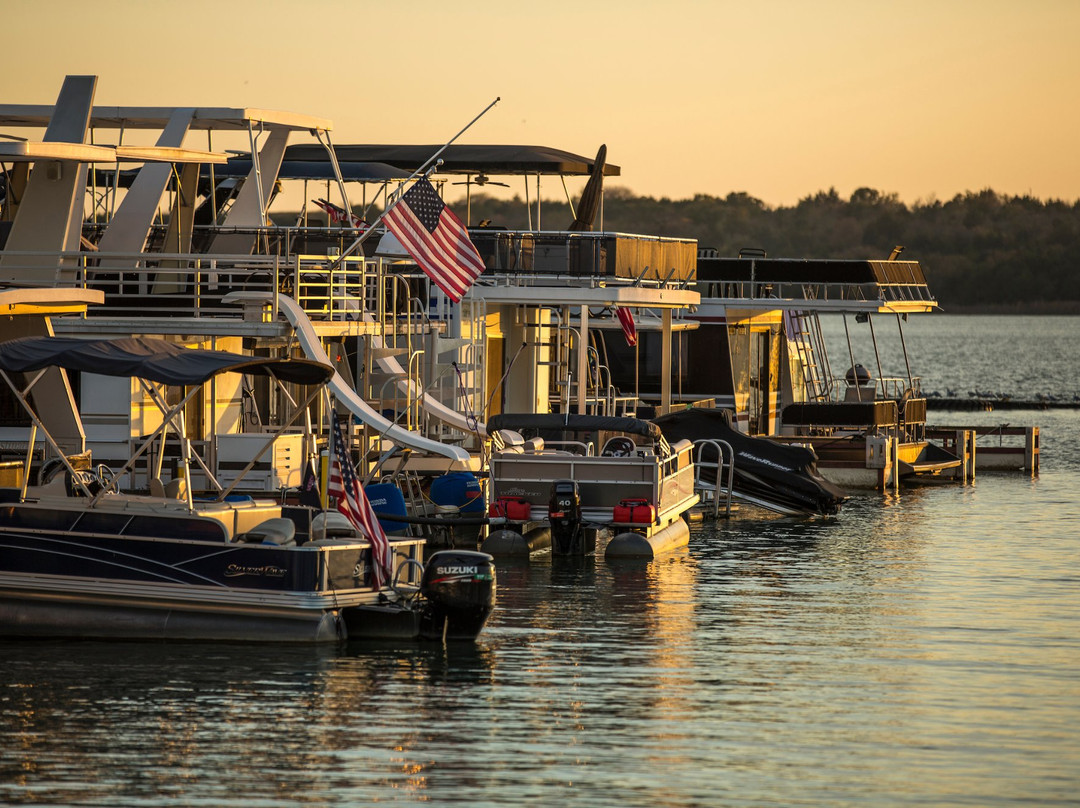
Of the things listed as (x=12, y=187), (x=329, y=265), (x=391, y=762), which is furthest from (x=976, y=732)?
(x=12, y=187)

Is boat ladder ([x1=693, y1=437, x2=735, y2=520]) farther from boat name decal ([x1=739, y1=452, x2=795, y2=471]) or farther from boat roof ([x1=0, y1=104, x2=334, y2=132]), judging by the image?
boat roof ([x1=0, y1=104, x2=334, y2=132])

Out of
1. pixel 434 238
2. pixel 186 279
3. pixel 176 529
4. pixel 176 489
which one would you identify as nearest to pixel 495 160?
pixel 186 279

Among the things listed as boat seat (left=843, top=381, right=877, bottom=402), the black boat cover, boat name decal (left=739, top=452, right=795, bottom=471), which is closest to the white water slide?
the black boat cover

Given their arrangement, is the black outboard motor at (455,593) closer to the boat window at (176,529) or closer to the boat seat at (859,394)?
the boat window at (176,529)

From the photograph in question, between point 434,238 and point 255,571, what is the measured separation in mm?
8075

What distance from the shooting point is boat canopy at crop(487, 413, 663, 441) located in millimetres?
26188

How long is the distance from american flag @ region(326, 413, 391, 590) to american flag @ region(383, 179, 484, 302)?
20.8 feet

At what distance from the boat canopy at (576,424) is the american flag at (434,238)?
3046mm

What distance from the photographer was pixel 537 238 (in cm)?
3259

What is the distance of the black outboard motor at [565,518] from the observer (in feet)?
80.7

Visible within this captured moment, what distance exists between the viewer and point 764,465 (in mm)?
31984

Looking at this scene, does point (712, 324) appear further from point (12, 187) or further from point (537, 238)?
point (12, 187)

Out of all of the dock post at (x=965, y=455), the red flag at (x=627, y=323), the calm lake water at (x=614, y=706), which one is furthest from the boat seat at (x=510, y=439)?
the dock post at (x=965, y=455)

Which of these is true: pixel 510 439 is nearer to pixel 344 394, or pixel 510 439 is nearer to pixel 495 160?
pixel 344 394
